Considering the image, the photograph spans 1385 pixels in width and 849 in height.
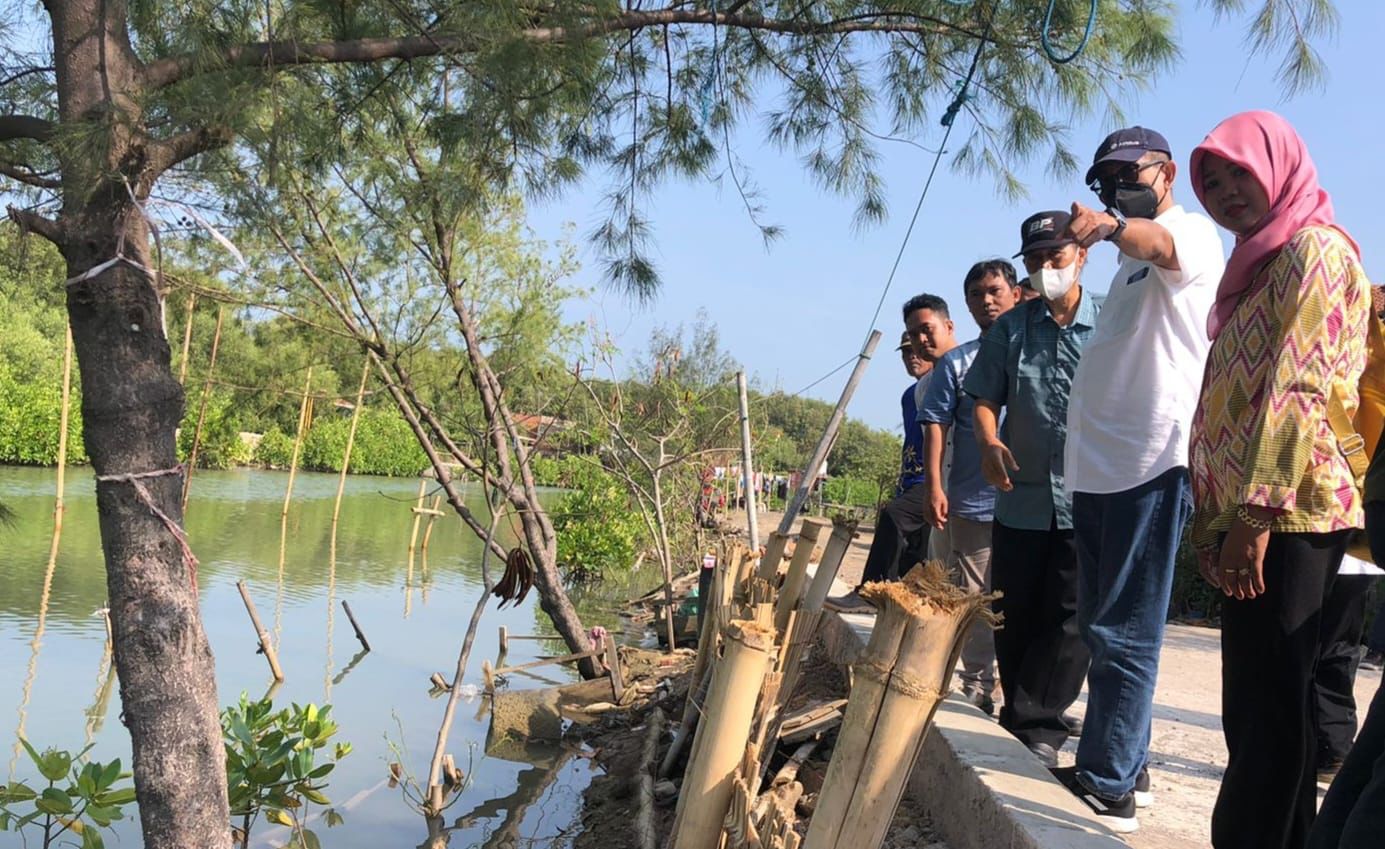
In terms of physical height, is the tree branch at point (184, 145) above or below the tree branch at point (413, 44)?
below

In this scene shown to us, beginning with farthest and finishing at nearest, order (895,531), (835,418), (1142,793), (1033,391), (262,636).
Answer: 1. (262,636)
2. (835,418)
3. (895,531)
4. (1033,391)
5. (1142,793)

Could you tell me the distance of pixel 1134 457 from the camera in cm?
228

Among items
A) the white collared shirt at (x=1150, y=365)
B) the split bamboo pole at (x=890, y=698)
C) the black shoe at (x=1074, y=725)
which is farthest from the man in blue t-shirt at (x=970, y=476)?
the split bamboo pole at (x=890, y=698)

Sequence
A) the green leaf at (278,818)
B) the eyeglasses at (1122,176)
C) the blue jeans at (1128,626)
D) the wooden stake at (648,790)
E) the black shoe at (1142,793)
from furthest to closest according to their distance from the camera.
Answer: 1. the green leaf at (278,818)
2. the wooden stake at (648,790)
3. the black shoe at (1142,793)
4. the eyeglasses at (1122,176)
5. the blue jeans at (1128,626)

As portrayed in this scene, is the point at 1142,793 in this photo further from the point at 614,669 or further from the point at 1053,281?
the point at 614,669

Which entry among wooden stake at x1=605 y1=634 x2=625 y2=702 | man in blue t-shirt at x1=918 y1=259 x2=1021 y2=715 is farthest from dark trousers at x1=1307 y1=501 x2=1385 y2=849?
wooden stake at x1=605 y1=634 x2=625 y2=702

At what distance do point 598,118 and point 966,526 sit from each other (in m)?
2.27

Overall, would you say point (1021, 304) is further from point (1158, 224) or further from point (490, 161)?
point (490, 161)

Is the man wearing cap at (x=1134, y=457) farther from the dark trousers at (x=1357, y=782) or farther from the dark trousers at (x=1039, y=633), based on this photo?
the dark trousers at (x=1357, y=782)

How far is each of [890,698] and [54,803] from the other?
2503mm

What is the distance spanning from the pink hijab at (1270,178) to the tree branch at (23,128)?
2740 mm

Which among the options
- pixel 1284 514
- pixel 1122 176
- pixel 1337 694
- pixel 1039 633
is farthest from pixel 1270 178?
pixel 1337 694

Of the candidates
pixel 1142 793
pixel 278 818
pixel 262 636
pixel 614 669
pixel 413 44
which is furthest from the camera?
pixel 262 636

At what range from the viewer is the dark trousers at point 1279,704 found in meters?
1.72
